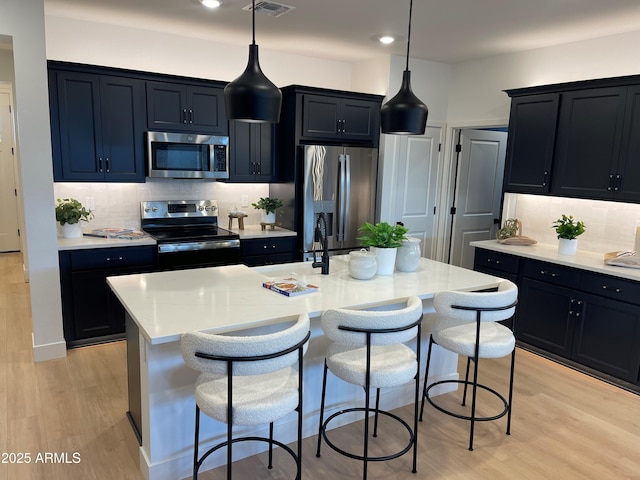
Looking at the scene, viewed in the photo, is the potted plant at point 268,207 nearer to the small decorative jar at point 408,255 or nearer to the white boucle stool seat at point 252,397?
the small decorative jar at point 408,255

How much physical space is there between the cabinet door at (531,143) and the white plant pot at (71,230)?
13.3ft

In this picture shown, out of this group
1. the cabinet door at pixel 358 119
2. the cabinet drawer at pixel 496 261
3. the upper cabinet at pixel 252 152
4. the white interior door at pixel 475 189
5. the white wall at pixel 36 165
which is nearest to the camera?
the white wall at pixel 36 165

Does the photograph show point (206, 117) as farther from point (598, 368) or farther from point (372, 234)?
point (598, 368)

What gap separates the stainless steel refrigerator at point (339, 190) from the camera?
4773 mm

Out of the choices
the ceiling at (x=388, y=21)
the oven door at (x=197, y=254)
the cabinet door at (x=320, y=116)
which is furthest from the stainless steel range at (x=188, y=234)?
the ceiling at (x=388, y=21)

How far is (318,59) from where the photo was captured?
5.52m

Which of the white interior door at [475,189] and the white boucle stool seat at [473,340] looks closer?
the white boucle stool seat at [473,340]

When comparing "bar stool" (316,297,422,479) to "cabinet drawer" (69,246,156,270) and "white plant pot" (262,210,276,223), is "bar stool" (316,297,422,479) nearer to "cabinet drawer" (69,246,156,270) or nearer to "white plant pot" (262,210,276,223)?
"cabinet drawer" (69,246,156,270)

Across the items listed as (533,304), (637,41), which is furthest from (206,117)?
(637,41)

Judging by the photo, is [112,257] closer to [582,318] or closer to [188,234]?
[188,234]

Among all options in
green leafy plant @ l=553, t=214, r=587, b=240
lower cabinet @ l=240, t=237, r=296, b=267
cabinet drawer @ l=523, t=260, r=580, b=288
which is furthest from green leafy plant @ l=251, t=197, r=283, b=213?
green leafy plant @ l=553, t=214, r=587, b=240

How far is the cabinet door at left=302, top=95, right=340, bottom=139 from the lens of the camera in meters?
4.79

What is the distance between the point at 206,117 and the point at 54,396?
2717 millimetres

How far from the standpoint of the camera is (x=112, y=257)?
3.96 m
